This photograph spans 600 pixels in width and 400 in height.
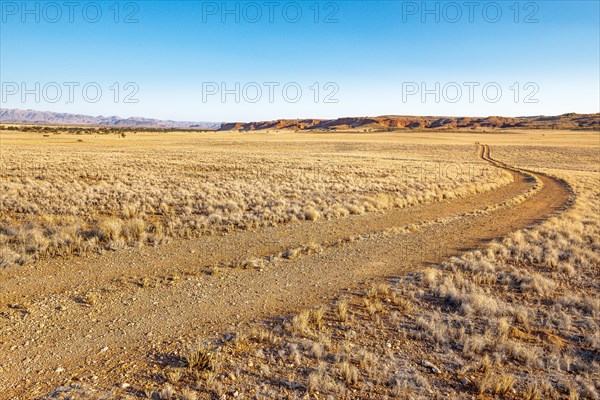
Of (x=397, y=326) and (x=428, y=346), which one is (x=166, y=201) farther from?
(x=428, y=346)

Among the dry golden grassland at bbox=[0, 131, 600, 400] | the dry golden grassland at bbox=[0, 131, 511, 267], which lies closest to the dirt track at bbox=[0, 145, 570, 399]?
the dry golden grassland at bbox=[0, 131, 600, 400]

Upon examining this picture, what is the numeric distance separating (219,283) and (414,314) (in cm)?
409

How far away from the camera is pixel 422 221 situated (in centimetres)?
1397

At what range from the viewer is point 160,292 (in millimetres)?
7055

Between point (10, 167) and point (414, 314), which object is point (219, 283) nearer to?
point (414, 314)

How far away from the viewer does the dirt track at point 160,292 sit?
4934mm

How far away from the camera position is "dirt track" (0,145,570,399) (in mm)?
4934

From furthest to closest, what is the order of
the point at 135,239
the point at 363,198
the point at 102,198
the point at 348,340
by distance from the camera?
the point at 363,198, the point at 102,198, the point at 135,239, the point at 348,340

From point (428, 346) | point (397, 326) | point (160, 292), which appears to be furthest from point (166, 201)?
point (428, 346)

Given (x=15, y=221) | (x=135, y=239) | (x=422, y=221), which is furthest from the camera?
(x=422, y=221)

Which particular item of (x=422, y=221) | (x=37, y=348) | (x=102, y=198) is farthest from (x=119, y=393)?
(x=102, y=198)

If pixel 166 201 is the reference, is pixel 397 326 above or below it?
below

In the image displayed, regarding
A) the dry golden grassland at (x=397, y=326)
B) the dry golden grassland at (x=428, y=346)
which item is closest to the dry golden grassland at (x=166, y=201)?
the dry golden grassland at (x=397, y=326)

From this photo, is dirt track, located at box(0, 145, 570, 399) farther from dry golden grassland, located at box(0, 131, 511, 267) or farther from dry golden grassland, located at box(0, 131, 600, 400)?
dry golden grassland, located at box(0, 131, 511, 267)
